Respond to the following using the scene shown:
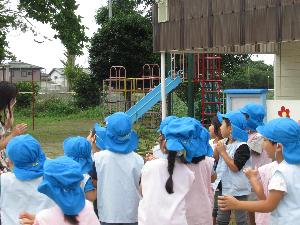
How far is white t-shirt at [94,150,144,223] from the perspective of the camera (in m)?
5.00

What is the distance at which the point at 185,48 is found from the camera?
1438 cm

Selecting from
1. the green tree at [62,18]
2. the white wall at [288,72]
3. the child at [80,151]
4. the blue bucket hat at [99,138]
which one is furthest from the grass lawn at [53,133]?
the child at [80,151]

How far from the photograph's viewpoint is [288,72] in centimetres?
1363

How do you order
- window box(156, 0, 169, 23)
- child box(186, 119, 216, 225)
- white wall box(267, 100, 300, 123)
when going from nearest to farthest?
→ child box(186, 119, 216, 225) → white wall box(267, 100, 300, 123) → window box(156, 0, 169, 23)

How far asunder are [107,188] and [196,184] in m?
0.77

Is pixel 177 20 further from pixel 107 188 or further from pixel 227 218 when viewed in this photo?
pixel 107 188

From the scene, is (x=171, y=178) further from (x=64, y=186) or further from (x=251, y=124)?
(x=251, y=124)

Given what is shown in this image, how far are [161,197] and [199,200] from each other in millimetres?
657

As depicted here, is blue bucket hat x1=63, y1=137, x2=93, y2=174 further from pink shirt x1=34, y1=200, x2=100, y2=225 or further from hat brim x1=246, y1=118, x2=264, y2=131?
hat brim x1=246, y1=118, x2=264, y2=131

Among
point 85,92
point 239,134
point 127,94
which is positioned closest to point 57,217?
point 239,134

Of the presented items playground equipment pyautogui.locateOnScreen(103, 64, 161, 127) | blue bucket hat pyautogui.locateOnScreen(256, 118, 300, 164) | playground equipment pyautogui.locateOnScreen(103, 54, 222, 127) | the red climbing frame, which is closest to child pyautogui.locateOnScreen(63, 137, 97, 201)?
blue bucket hat pyautogui.locateOnScreen(256, 118, 300, 164)

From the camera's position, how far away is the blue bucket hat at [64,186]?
3.40 metres

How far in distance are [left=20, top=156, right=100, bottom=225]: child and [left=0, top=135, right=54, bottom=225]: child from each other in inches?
24.5

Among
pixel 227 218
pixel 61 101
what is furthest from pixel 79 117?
pixel 227 218
